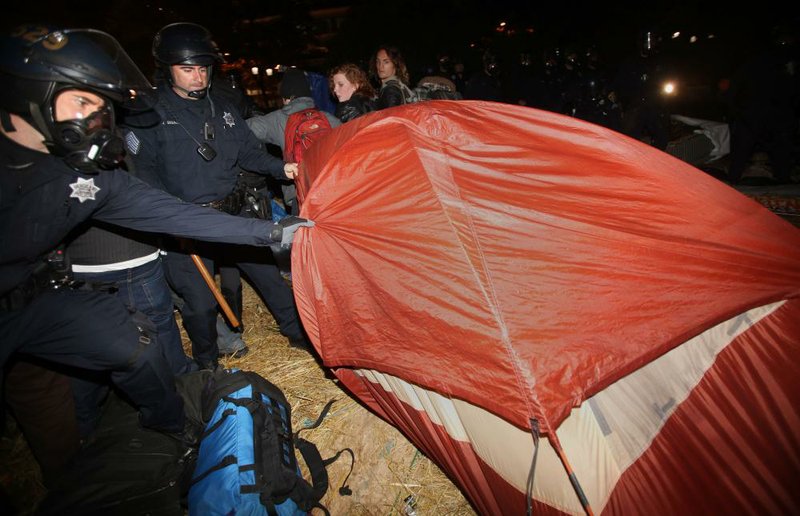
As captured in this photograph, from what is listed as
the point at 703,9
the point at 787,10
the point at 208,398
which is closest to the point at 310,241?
the point at 208,398

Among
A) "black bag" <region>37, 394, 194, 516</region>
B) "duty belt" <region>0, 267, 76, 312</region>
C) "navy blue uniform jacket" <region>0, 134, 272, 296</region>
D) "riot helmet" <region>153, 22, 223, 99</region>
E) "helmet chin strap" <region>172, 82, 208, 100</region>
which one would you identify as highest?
"riot helmet" <region>153, 22, 223, 99</region>

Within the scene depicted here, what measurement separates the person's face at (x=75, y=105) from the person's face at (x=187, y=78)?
2.87 ft

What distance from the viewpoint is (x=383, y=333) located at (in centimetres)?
195

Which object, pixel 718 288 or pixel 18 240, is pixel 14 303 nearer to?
pixel 18 240

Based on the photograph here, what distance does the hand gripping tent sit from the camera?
1.56 meters

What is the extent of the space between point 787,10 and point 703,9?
2.35 meters

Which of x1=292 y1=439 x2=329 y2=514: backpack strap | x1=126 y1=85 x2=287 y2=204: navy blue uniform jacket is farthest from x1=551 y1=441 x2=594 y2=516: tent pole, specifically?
x1=126 y1=85 x2=287 y2=204: navy blue uniform jacket

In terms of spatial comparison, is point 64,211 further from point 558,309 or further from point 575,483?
point 575,483

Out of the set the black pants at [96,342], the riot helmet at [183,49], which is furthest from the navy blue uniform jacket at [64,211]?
the riot helmet at [183,49]

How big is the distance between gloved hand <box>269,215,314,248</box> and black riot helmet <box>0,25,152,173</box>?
34.2 inches

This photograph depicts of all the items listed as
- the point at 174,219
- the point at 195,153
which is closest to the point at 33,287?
the point at 174,219

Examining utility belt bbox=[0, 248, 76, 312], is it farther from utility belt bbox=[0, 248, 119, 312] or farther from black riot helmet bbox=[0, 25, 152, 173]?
black riot helmet bbox=[0, 25, 152, 173]

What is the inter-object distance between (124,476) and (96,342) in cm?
79

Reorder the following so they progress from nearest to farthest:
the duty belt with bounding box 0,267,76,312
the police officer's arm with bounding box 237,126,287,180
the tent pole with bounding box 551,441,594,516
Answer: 1. the tent pole with bounding box 551,441,594,516
2. the duty belt with bounding box 0,267,76,312
3. the police officer's arm with bounding box 237,126,287,180
